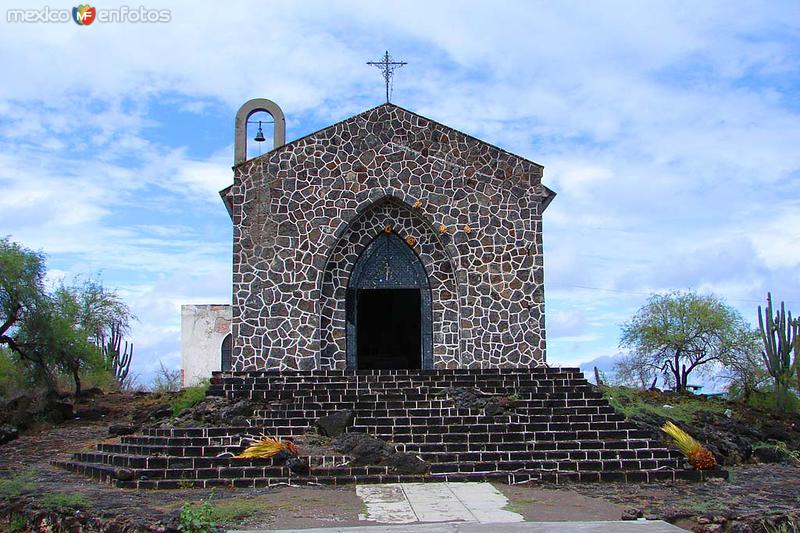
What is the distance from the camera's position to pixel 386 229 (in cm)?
2125

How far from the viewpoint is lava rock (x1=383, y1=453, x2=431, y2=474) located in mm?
12938

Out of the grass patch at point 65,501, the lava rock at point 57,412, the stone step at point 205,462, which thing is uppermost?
the lava rock at point 57,412

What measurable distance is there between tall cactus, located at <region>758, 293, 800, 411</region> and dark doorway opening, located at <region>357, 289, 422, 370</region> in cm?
1009

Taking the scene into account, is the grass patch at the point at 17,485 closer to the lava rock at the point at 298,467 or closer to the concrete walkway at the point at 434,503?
the lava rock at the point at 298,467

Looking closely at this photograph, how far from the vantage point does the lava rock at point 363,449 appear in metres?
13.0

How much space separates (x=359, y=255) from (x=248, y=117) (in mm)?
4617

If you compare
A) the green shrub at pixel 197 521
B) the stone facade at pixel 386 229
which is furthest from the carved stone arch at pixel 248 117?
the green shrub at pixel 197 521

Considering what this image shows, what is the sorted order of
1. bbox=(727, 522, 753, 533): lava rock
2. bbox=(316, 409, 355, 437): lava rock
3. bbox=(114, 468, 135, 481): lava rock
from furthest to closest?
bbox=(316, 409, 355, 437): lava rock → bbox=(114, 468, 135, 481): lava rock → bbox=(727, 522, 753, 533): lava rock

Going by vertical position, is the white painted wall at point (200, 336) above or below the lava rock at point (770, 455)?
above

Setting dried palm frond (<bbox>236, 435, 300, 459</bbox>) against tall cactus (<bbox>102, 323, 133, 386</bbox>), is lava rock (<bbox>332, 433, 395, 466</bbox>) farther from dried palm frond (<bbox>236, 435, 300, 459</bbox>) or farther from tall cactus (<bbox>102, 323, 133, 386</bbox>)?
tall cactus (<bbox>102, 323, 133, 386</bbox>)

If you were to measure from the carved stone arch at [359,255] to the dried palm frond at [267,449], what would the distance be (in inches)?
279

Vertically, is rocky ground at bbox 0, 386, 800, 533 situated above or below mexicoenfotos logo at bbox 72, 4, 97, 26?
below

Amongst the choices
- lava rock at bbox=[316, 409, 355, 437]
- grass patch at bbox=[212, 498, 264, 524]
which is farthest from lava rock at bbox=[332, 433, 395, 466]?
grass patch at bbox=[212, 498, 264, 524]

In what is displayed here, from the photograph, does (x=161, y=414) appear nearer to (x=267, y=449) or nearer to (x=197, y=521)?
(x=267, y=449)
